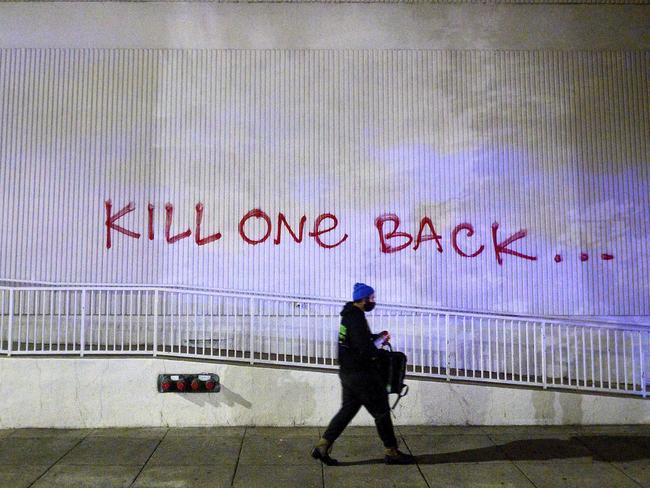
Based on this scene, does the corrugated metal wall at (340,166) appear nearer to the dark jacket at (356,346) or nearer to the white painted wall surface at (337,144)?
the white painted wall surface at (337,144)

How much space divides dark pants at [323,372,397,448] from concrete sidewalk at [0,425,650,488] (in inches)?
16.5

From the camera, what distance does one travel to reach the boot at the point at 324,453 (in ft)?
19.6

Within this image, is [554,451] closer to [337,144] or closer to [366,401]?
[366,401]

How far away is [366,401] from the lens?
5777 millimetres

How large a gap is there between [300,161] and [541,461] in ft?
21.6

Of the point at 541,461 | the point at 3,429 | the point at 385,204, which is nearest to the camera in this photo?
the point at 541,461

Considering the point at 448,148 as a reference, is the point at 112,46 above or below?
above

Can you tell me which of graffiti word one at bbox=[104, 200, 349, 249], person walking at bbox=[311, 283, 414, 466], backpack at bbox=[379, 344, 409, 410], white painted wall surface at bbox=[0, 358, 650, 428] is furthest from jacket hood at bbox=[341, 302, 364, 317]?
graffiti word one at bbox=[104, 200, 349, 249]

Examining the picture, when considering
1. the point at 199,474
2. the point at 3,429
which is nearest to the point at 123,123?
the point at 3,429

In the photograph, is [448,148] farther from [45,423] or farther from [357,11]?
[45,423]

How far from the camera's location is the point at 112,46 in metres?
10.8

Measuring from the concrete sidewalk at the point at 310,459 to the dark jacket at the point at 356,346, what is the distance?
110 cm

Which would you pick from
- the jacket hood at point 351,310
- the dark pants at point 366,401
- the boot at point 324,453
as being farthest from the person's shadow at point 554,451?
the jacket hood at point 351,310

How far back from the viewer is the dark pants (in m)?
5.79
